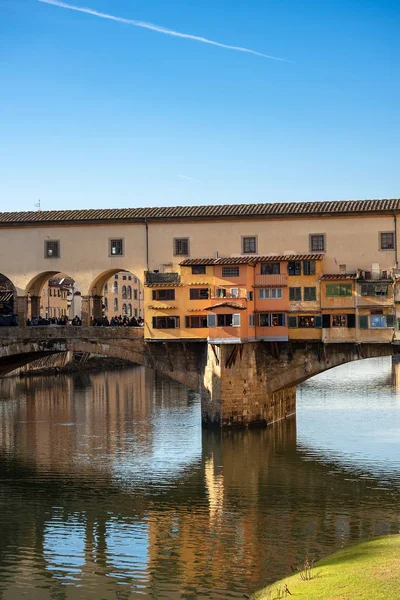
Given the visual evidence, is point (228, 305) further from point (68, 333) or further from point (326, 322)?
point (68, 333)

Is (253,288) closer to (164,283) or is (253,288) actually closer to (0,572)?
(164,283)

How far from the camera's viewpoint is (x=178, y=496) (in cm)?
4109

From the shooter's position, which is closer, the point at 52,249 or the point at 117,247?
the point at 117,247

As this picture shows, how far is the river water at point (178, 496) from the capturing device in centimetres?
2956

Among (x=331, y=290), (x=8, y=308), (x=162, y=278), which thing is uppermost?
(x=162, y=278)

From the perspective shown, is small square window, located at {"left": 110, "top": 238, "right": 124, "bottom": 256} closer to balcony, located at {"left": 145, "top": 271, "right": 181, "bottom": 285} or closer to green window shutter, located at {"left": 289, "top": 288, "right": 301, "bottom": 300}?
balcony, located at {"left": 145, "top": 271, "right": 181, "bottom": 285}

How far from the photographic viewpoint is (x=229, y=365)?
188 feet

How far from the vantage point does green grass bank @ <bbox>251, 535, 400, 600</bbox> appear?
76.1 ft

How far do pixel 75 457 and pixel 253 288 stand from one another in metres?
15.5

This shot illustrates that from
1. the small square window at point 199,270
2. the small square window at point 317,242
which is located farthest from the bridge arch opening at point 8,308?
the small square window at point 317,242

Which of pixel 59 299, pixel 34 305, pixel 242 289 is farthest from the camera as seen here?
pixel 59 299

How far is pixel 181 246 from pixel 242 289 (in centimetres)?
577

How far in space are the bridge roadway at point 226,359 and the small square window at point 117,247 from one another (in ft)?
16.2

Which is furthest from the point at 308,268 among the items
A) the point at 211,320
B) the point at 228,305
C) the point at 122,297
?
the point at 122,297
